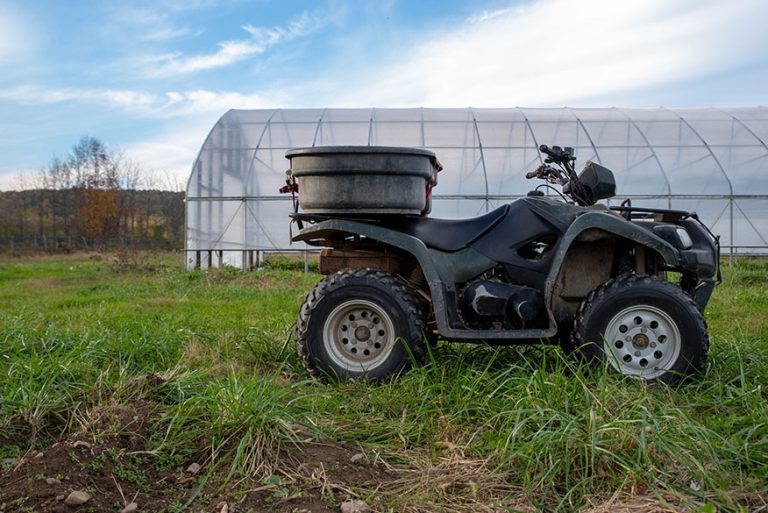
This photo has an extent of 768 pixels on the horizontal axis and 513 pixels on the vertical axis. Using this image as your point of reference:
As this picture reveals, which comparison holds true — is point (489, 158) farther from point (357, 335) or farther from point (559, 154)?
point (357, 335)

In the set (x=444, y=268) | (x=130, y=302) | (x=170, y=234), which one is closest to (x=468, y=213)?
(x=130, y=302)

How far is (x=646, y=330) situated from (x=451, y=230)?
4.07 feet

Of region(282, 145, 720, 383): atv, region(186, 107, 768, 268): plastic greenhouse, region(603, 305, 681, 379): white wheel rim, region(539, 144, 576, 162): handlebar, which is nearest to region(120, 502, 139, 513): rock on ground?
region(282, 145, 720, 383): atv

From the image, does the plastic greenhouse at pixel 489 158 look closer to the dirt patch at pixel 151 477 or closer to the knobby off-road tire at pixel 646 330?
the knobby off-road tire at pixel 646 330

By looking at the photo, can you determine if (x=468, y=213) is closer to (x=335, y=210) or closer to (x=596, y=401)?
(x=335, y=210)

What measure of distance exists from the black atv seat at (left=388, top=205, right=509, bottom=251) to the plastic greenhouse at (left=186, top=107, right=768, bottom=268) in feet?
33.2

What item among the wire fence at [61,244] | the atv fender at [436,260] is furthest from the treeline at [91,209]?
the atv fender at [436,260]

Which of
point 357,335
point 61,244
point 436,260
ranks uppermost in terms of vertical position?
point 436,260

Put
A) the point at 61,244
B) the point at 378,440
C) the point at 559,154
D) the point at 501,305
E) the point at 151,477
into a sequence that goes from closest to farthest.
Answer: the point at 151,477 < the point at 378,440 < the point at 501,305 < the point at 559,154 < the point at 61,244

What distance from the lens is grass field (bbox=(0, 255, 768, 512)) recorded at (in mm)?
2611

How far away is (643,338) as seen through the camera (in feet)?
13.7

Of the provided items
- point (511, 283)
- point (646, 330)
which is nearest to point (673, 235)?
point (646, 330)

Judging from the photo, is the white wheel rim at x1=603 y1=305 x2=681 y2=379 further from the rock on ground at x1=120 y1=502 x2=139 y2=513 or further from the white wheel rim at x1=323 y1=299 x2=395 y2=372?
the rock on ground at x1=120 y1=502 x2=139 y2=513

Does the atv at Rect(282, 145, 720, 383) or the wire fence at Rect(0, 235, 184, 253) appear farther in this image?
the wire fence at Rect(0, 235, 184, 253)
